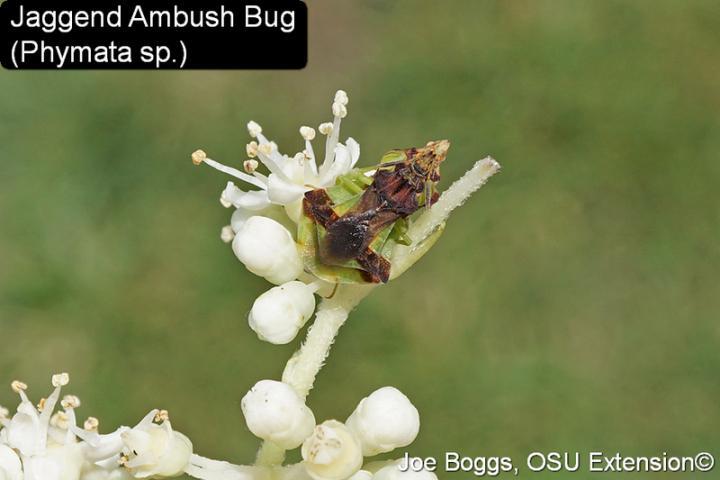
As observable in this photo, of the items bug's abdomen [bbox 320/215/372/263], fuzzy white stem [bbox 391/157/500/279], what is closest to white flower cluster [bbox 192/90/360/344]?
bug's abdomen [bbox 320/215/372/263]

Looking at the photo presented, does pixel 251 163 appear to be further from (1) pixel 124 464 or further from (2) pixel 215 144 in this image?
(2) pixel 215 144

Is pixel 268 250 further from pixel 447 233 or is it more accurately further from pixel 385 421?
pixel 447 233

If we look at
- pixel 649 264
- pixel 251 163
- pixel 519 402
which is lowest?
pixel 251 163

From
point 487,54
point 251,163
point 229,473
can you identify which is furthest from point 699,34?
point 229,473

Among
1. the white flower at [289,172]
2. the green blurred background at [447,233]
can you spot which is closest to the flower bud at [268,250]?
the white flower at [289,172]

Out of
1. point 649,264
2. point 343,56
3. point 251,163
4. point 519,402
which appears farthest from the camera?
point 343,56

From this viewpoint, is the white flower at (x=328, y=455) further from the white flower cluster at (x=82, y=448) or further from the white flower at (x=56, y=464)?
the white flower at (x=56, y=464)

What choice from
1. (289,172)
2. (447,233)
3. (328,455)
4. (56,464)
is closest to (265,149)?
(289,172)
